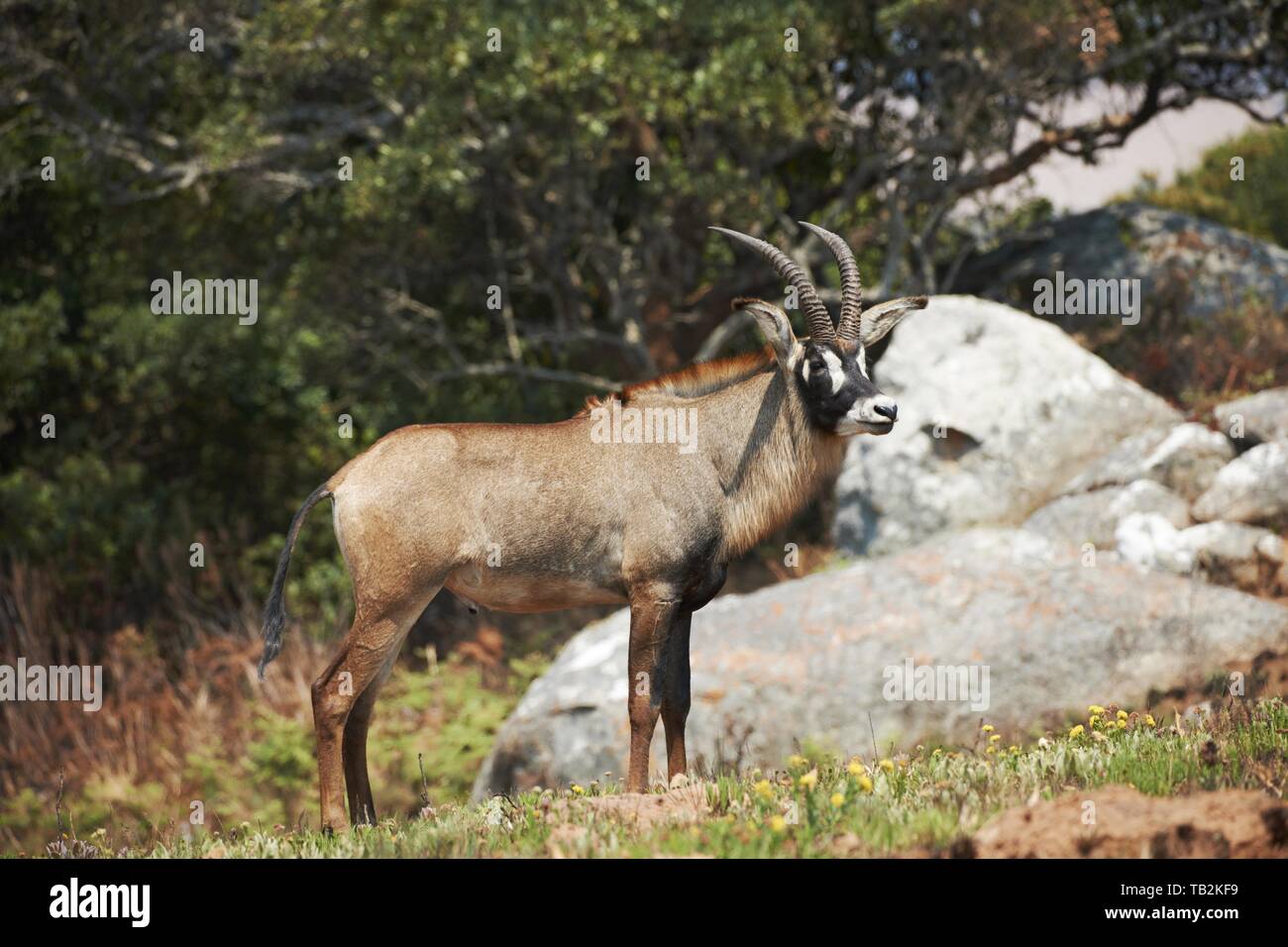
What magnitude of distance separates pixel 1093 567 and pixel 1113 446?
3.46 m

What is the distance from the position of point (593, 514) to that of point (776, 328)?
1.43m

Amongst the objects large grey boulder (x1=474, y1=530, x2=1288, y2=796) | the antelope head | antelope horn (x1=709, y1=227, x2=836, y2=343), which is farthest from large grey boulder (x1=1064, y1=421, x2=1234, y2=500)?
antelope horn (x1=709, y1=227, x2=836, y2=343)

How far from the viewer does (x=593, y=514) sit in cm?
750

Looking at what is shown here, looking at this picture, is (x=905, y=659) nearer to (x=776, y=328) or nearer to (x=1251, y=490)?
(x=776, y=328)

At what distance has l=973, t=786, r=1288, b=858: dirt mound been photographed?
5.33 metres

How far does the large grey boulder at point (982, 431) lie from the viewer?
14.6 m

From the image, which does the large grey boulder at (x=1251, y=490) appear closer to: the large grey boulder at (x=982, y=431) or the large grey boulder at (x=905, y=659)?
the large grey boulder at (x=982, y=431)

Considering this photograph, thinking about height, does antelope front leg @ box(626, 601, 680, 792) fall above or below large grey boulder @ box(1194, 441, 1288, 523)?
below

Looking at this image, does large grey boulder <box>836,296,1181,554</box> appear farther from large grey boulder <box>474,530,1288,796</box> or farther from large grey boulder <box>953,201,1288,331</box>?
large grey boulder <box>953,201,1288,331</box>

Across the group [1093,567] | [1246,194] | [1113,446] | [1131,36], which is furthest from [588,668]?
[1246,194]

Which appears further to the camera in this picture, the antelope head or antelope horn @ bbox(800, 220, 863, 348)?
antelope horn @ bbox(800, 220, 863, 348)

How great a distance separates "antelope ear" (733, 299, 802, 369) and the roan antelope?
11 mm

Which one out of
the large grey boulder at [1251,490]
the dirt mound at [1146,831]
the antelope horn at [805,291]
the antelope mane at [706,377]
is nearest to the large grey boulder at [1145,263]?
the large grey boulder at [1251,490]

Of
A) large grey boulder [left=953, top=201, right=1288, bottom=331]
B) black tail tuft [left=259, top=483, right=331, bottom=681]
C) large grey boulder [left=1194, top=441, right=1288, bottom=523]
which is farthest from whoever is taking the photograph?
large grey boulder [left=953, top=201, right=1288, bottom=331]
